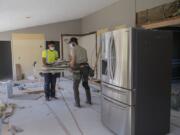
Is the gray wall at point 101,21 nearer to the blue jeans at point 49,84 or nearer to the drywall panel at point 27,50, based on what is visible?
the drywall panel at point 27,50

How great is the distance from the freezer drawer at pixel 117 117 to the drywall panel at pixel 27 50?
614cm

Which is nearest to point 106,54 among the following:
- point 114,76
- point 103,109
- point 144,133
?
point 114,76

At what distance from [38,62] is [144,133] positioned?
7.17 m

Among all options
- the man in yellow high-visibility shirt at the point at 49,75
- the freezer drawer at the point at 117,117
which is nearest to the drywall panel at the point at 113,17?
the man in yellow high-visibility shirt at the point at 49,75

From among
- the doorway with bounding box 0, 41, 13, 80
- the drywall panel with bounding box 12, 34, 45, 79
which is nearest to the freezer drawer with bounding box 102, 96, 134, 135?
the drywall panel with bounding box 12, 34, 45, 79

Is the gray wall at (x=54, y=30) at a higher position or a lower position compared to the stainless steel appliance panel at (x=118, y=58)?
higher

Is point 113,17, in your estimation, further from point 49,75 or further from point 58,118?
point 58,118

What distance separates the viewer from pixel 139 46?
9.45 ft

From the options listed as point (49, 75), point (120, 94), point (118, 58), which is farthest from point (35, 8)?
point (120, 94)

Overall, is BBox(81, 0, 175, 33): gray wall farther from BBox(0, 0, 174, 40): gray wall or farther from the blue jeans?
the blue jeans

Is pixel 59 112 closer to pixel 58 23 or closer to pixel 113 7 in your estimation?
pixel 113 7

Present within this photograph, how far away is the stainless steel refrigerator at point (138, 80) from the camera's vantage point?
289 cm

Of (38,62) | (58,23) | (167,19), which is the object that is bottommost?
(38,62)

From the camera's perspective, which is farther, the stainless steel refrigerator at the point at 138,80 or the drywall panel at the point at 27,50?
the drywall panel at the point at 27,50
